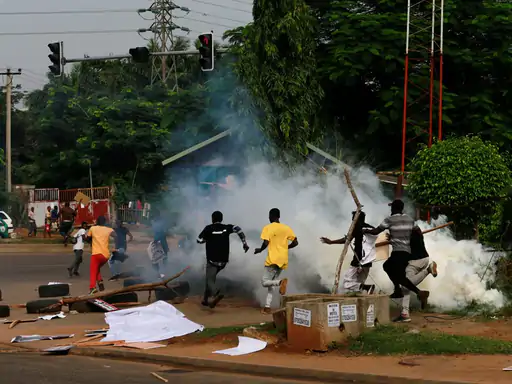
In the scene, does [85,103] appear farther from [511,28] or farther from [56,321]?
[56,321]

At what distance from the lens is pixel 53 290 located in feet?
58.4

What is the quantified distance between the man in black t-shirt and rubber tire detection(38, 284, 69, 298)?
11.7 ft

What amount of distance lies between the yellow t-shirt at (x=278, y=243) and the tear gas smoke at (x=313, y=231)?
1091mm

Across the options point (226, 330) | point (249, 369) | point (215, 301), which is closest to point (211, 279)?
point (215, 301)

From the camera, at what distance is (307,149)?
22609mm

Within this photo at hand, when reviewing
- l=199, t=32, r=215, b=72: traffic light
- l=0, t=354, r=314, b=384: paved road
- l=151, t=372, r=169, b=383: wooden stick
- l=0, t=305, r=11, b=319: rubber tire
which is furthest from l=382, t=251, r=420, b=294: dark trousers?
l=199, t=32, r=215, b=72: traffic light

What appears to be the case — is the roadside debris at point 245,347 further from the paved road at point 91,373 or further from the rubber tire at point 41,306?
the rubber tire at point 41,306

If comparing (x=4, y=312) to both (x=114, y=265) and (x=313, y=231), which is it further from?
(x=114, y=265)

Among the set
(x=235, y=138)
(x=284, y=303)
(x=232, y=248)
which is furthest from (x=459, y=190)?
(x=284, y=303)

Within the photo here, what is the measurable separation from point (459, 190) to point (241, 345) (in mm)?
13358

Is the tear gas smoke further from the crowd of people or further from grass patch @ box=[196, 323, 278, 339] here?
grass patch @ box=[196, 323, 278, 339]

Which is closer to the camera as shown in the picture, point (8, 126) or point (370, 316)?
point (370, 316)

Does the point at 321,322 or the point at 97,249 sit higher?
the point at 97,249

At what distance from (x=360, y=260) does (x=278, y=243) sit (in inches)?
55.1
